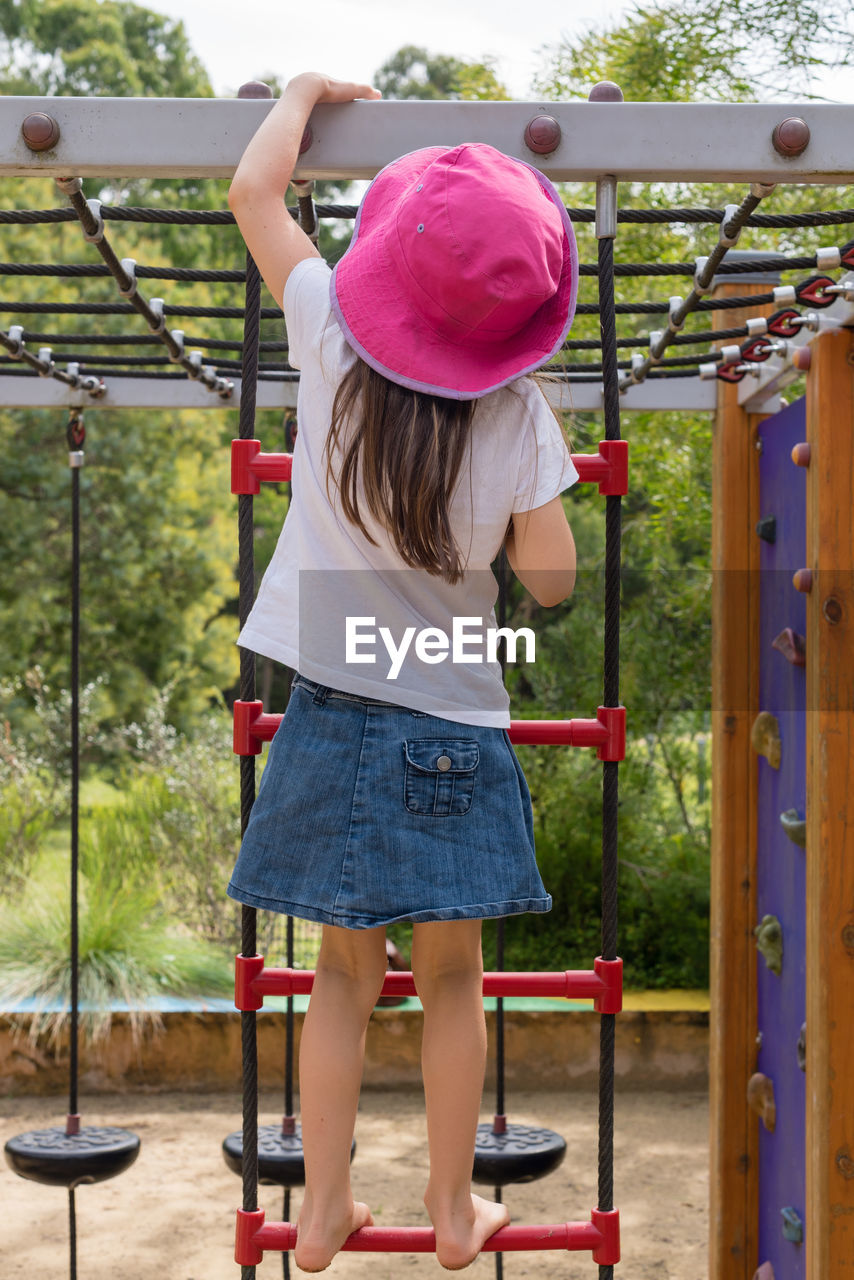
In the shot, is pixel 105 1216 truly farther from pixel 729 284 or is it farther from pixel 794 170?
pixel 794 170

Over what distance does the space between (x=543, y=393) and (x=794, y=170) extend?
0.39m

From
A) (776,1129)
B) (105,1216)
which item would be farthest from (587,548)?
(776,1129)

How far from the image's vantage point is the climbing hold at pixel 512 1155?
269cm

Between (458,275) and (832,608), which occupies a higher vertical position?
(458,275)

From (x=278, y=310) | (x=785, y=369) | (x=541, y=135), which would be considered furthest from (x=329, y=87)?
(x=785, y=369)

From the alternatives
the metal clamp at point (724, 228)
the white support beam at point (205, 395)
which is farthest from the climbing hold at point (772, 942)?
the metal clamp at point (724, 228)

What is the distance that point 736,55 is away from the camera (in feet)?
18.3

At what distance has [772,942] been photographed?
8.69 ft

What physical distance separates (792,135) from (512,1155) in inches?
82.6

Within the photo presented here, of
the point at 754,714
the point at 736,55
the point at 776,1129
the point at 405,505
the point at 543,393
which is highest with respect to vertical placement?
the point at 736,55

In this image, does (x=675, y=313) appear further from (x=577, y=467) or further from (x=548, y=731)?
(x=548, y=731)

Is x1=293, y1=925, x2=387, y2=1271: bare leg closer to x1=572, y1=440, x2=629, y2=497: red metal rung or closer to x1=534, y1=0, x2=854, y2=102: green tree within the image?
x1=572, y1=440, x2=629, y2=497: red metal rung

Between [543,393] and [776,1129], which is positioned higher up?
[543,393]

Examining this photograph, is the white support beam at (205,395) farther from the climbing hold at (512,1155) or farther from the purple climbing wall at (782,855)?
the climbing hold at (512,1155)
